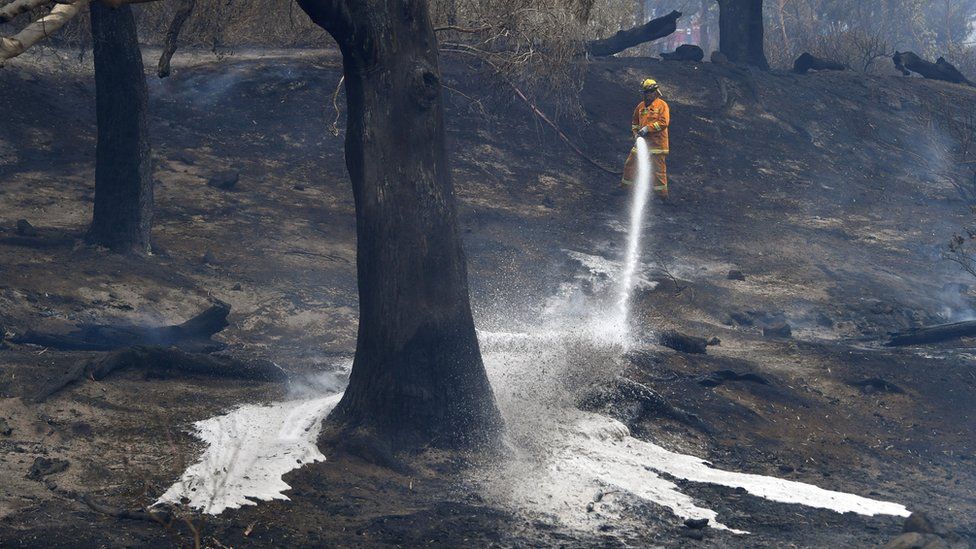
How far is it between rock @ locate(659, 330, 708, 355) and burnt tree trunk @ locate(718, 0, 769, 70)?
14.5m

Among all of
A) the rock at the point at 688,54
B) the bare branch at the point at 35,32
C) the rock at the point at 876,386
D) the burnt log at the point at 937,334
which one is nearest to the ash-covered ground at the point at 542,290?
the rock at the point at 876,386

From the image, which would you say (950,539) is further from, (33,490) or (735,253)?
(735,253)

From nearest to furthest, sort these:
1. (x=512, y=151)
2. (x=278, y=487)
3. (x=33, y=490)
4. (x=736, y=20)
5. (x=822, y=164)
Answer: (x=33, y=490) < (x=278, y=487) < (x=512, y=151) < (x=822, y=164) < (x=736, y=20)

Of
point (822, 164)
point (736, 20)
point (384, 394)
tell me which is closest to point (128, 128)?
point (384, 394)

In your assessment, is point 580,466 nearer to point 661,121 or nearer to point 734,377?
point 734,377

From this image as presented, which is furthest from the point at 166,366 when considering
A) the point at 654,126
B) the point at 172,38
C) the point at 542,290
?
the point at 654,126

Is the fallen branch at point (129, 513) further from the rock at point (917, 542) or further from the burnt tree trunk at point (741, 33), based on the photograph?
the burnt tree trunk at point (741, 33)

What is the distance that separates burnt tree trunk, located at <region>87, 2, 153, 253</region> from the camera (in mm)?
11094

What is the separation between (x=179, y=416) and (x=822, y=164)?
1562 cm

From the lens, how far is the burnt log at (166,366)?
698cm

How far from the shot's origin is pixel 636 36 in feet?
69.1

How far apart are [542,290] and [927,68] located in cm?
1589

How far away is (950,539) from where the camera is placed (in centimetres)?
555

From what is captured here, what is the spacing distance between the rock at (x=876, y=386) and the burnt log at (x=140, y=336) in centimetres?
616
